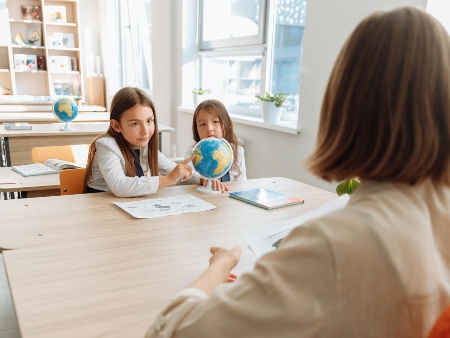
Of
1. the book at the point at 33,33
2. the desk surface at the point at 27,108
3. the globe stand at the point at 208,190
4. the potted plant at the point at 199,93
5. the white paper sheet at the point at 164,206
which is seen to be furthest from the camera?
the book at the point at 33,33

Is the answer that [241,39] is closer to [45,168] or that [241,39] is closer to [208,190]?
[45,168]

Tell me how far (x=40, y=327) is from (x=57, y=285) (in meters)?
0.18

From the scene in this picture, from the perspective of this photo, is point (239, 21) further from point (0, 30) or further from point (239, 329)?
point (0, 30)

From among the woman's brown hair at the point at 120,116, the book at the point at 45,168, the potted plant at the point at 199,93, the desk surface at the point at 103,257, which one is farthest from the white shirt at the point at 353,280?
the potted plant at the point at 199,93

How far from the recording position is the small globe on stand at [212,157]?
1.75m

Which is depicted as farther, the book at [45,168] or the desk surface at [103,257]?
the book at [45,168]

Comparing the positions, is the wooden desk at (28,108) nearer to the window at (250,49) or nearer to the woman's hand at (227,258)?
the window at (250,49)

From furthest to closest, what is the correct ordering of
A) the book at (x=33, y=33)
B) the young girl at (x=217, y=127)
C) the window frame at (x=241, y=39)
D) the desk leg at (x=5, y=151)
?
the book at (x=33, y=33) → the window frame at (x=241, y=39) → the desk leg at (x=5, y=151) → the young girl at (x=217, y=127)

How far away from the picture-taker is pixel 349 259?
0.53 metres

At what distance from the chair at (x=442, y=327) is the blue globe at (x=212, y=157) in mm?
1274

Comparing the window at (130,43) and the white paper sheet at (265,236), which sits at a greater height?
the window at (130,43)

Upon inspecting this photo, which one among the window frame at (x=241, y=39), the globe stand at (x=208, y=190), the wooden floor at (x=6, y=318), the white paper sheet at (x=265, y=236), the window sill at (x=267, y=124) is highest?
the window frame at (x=241, y=39)

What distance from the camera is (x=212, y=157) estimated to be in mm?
1752

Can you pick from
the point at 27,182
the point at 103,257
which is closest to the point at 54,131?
the point at 27,182
